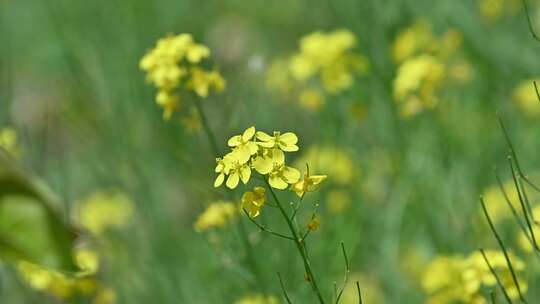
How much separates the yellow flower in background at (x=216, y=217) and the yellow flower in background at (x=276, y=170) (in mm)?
668

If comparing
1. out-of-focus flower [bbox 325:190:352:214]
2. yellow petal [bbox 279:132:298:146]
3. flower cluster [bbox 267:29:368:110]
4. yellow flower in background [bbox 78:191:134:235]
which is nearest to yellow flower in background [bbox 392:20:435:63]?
flower cluster [bbox 267:29:368:110]

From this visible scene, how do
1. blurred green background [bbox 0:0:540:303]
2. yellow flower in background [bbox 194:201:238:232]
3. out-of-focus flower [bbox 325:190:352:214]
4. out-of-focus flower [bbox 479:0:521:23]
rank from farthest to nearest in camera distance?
out-of-focus flower [bbox 479:0:521:23] < out-of-focus flower [bbox 325:190:352:214] < blurred green background [bbox 0:0:540:303] < yellow flower in background [bbox 194:201:238:232]

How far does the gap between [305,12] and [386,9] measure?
1.20 metres

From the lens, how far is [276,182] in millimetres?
1213

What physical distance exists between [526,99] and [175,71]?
154 centimetres

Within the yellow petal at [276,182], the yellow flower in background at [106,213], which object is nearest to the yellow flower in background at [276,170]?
the yellow petal at [276,182]

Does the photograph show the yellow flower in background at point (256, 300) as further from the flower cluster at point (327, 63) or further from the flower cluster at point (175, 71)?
the flower cluster at point (327, 63)

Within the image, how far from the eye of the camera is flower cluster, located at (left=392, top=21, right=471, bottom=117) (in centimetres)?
235

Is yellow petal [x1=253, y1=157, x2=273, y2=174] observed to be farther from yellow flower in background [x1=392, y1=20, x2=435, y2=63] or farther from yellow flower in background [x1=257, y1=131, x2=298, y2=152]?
yellow flower in background [x1=392, y1=20, x2=435, y2=63]

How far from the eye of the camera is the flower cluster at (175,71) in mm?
1734

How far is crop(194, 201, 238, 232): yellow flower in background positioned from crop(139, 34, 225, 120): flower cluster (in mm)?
247

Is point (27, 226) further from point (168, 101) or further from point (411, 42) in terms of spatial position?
point (411, 42)

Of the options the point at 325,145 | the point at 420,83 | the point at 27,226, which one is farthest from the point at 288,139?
the point at 325,145

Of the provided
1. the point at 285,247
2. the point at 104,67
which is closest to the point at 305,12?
the point at 104,67
